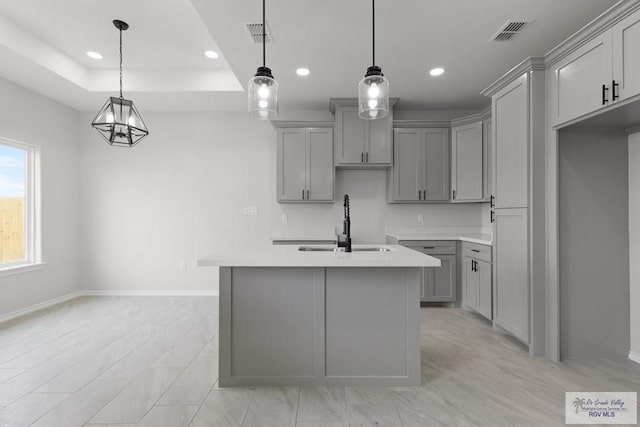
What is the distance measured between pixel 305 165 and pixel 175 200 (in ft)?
6.52

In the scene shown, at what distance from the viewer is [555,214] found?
2.54m

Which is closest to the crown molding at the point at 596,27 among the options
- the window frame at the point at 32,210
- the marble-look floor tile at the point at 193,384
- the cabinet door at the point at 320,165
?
the cabinet door at the point at 320,165

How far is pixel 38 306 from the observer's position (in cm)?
404

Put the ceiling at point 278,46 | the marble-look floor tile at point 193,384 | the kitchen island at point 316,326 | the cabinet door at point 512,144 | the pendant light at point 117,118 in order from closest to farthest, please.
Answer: the marble-look floor tile at point 193,384, the kitchen island at point 316,326, the ceiling at point 278,46, the cabinet door at point 512,144, the pendant light at point 117,118

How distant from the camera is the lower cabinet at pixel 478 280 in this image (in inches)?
134

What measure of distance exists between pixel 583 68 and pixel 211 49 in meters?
3.35

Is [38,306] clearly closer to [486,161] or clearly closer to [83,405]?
[83,405]

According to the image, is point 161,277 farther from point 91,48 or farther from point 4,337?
point 91,48

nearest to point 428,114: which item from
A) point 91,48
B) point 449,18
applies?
point 449,18

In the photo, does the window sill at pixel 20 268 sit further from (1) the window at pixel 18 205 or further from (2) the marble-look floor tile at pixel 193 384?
(2) the marble-look floor tile at pixel 193 384

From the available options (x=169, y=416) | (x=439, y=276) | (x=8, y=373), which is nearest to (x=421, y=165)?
(x=439, y=276)

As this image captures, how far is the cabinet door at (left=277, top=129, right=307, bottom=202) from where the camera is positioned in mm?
4309

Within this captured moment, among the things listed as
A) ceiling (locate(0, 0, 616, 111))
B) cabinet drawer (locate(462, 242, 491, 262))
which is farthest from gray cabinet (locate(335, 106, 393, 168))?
cabinet drawer (locate(462, 242, 491, 262))

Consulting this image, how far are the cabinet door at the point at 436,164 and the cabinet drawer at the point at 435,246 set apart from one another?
2.08ft
